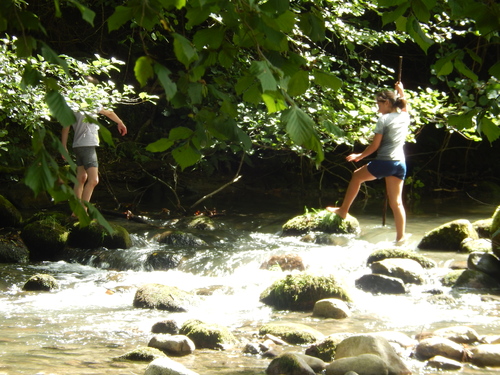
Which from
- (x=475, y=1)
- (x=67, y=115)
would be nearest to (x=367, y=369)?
(x=475, y=1)

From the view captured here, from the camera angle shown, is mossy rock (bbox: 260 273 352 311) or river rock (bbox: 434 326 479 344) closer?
river rock (bbox: 434 326 479 344)

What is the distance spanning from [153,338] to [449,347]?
2162mm

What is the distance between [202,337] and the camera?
4.83 m

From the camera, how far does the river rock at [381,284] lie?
6523 millimetres

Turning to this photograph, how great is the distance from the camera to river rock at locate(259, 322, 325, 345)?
489 cm

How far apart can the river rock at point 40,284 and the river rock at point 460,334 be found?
4.07m

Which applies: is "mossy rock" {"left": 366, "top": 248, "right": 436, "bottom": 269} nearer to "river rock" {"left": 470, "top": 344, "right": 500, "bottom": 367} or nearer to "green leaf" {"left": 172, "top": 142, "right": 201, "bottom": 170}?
"river rock" {"left": 470, "top": 344, "right": 500, "bottom": 367}

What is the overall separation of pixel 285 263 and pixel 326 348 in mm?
3136

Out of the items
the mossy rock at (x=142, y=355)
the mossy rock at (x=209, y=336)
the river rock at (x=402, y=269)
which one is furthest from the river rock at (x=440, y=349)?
the river rock at (x=402, y=269)

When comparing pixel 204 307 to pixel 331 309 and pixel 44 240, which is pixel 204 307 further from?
pixel 44 240

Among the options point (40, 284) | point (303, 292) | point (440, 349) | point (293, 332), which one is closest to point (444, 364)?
point (440, 349)

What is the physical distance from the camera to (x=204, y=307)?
6215 mm

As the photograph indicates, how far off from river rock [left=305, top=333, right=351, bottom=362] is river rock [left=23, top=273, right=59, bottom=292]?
3347 millimetres

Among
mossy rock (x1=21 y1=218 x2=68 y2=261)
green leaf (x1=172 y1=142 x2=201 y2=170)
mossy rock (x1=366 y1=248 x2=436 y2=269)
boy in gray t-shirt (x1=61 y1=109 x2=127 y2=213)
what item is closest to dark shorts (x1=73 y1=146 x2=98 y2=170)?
boy in gray t-shirt (x1=61 y1=109 x2=127 y2=213)
